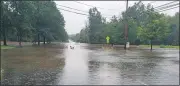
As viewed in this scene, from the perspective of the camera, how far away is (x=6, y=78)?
1141 cm

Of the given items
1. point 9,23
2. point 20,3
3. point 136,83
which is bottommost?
point 136,83

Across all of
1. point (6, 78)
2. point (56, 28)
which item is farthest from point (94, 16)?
point (6, 78)

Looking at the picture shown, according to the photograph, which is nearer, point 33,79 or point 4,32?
point 33,79

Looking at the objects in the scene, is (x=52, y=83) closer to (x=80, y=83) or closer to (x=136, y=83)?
(x=80, y=83)

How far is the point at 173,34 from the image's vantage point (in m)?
88.5

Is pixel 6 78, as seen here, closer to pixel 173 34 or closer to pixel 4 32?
pixel 4 32

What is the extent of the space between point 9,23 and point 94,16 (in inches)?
3716

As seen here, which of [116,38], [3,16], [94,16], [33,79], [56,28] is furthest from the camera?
[94,16]

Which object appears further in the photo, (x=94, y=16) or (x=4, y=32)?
(x=94, y=16)

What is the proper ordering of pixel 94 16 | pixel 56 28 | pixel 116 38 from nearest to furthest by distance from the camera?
pixel 116 38, pixel 56 28, pixel 94 16

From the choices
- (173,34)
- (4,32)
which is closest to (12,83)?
(4,32)

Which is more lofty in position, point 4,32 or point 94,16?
point 94,16

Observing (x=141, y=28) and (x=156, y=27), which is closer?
(x=156, y=27)

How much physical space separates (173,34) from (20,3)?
165 feet
